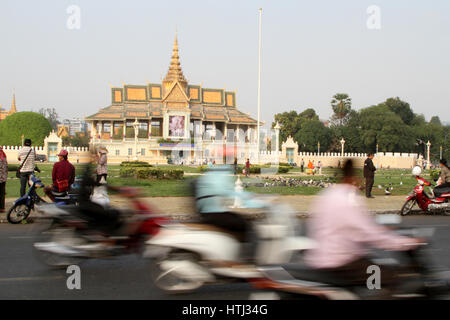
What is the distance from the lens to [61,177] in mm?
8891

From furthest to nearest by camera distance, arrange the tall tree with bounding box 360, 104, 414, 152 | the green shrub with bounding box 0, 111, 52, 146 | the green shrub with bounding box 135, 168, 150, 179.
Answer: the green shrub with bounding box 0, 111, 52, 146 → the tall tree with bounding box 360, 104, 414, 152 → the green shrub with bounding box 135, 168, 150, 179

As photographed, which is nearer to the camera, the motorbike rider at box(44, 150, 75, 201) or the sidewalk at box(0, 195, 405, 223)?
the motorbike rider at box(44, 150, 75, 201)

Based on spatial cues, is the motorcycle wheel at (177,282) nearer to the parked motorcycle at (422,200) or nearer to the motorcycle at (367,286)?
the motorcycle at (367,286)

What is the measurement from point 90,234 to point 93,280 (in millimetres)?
532

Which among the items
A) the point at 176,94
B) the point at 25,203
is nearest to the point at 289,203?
the point at 25,203

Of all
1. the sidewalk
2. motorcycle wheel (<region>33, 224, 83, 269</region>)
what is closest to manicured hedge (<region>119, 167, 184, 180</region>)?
the sidewalk

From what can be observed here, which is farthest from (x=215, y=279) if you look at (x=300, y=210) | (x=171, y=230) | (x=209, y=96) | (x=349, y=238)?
(x=209, y=96)

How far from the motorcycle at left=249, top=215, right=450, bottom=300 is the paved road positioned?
0.50 metres

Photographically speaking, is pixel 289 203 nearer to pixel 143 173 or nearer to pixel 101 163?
pixel 101 163

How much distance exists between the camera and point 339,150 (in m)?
69.4

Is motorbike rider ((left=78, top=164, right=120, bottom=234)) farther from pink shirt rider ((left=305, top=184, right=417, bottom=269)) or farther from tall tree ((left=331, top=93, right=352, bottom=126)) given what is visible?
tall tree ((left=331, top=93, right=352, bottom=126))

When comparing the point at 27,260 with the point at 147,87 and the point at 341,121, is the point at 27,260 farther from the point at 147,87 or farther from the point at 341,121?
the point at 341,121

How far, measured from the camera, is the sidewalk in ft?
36.9

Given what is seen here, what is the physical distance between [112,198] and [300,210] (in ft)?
17.9
